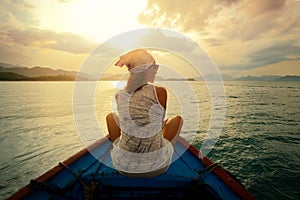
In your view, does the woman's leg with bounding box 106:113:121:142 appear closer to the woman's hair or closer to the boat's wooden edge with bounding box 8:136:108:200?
the boat's wooden edge with bounding box 8:136:108:200

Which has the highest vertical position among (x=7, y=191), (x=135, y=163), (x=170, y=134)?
(x=170, y=134)

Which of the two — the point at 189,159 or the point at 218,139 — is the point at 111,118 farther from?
the point at 218,139

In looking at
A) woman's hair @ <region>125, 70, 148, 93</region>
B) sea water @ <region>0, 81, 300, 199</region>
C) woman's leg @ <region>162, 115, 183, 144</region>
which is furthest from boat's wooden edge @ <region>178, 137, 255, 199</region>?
woman's hair @ <region>125, 70, 148, 93</region>

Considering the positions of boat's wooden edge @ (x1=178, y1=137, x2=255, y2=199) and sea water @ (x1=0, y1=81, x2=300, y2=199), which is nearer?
boat's wooden edge @ (x1=178, y1=137, x2=255, y2=199)

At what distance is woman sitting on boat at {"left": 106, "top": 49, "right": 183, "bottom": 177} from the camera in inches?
85.6

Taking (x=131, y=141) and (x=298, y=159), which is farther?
(x=298, y=159)

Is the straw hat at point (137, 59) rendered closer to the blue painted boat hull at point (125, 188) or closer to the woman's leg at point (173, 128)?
the woman's leg at point (173, 128)

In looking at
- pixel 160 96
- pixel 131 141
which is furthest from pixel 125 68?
pixel 131 141

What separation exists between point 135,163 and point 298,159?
704 cm

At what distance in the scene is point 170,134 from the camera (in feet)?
9.96

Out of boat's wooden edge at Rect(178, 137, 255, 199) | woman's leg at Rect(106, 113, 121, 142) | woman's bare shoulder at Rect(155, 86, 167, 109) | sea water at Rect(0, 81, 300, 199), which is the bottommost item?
sea water at Rect(0, 81, 300, 199)

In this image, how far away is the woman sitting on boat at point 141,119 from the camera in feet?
7.13

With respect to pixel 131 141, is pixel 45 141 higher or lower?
lower

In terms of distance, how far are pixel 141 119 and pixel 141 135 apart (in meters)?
0.20
